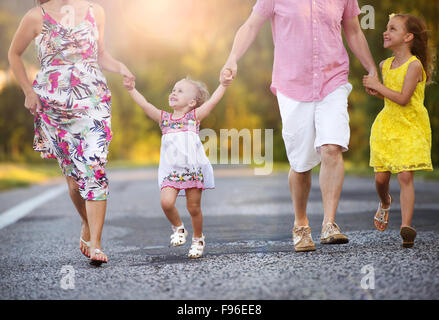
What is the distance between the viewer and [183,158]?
178 inches

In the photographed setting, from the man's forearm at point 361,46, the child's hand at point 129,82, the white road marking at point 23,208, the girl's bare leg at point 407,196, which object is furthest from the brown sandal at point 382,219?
the white road marking at point 23,208

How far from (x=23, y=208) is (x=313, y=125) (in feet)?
19.5

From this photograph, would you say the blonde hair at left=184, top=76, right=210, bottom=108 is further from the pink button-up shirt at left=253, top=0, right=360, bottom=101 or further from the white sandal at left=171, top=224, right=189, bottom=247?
the white sandal at left=171, top=224, right=189, bottom=247

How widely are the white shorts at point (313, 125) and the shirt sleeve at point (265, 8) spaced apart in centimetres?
58

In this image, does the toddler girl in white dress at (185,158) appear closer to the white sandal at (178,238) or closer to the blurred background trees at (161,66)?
the white sandal at (178,238)

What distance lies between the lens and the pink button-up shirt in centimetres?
450

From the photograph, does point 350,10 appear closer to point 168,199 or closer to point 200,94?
point 200,94

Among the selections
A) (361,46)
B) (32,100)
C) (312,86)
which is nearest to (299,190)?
(312,86)

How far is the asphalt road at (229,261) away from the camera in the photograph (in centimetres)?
321

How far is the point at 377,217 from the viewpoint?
5004mm

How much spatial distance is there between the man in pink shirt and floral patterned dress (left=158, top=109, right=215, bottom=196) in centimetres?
45

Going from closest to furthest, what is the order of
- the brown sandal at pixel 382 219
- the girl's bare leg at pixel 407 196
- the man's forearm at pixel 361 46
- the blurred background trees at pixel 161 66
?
1. the girl's bare leg at pixel 407 196
2. the man's forearm at pixel 361 46
3. the brown sandal at pixel 382 219
4. the blurred background trees at pixel 161 66

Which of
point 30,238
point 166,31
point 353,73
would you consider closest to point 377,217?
point 30,238

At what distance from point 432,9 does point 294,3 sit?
39.5 feet
